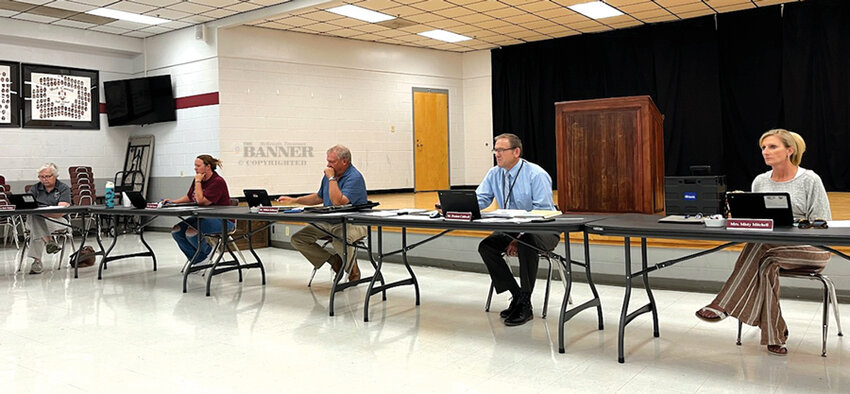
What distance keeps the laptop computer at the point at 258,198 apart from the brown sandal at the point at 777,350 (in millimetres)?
3106

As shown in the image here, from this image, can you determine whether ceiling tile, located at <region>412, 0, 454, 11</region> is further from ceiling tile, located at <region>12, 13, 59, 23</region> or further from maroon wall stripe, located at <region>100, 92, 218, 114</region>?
ceiling tile, located at <region>12, 13, 59, 23</region>

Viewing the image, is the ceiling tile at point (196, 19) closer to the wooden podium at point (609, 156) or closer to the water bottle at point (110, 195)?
the water bottle at point (110, 195)

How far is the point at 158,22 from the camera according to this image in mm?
8922

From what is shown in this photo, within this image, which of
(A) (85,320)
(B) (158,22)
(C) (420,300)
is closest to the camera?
(A) (85,320)

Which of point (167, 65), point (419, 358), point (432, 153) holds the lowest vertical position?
point (419, 358)

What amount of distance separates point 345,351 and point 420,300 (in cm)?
131

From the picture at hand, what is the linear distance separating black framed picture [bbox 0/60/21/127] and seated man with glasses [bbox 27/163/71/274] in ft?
11.8

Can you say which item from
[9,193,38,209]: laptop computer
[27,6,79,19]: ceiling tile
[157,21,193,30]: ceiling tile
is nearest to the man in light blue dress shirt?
[9,193,38,209]: laptop computer

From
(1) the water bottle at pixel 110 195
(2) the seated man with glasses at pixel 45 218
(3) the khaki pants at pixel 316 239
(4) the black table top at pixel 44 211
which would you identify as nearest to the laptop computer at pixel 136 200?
(1) the water bottle at pixel 110 195

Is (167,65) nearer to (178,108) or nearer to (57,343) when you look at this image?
(178,108)

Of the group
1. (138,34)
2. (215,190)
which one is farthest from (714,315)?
(138,34)

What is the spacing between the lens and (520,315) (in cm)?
367

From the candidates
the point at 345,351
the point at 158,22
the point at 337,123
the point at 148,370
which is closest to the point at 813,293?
the point at 345,351

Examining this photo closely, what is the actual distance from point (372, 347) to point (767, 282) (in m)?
1.83
